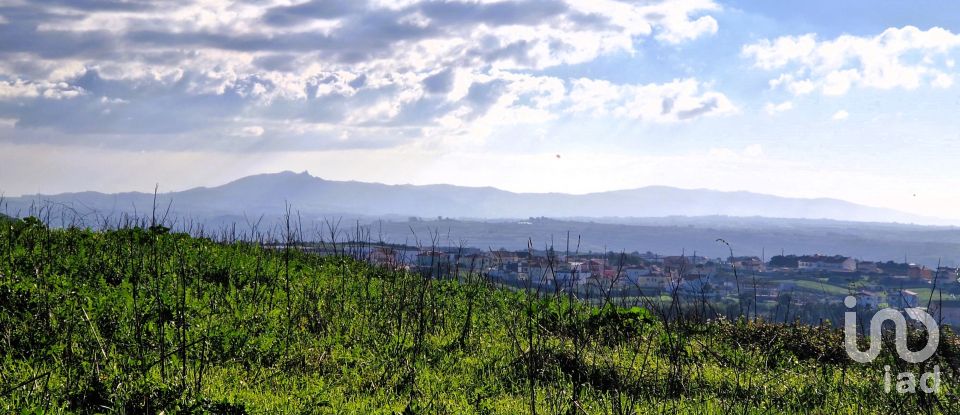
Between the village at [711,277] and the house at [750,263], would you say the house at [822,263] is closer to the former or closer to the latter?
the village at [711,277]

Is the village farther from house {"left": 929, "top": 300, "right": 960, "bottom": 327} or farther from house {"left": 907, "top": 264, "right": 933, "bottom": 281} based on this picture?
house {"left": 907, "top": 264, "right": 933, "bottom": 281}

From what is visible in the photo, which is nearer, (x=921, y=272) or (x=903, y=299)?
(x=903, y=299)

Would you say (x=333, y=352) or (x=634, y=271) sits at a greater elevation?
(x=333, y=352)

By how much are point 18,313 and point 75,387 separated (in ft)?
8.18

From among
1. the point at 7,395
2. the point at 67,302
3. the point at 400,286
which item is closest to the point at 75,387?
the point at 7,395

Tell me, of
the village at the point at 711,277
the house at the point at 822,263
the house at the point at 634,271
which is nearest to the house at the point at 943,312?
the village at the point at 711,277

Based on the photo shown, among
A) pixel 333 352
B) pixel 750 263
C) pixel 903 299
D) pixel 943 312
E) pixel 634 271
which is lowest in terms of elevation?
pixel 943 312

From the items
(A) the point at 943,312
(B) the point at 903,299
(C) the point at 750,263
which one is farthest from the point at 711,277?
(B) the point at 903,299

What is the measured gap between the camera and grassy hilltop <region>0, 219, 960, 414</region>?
6.51 meters

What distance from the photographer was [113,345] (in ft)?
23.9

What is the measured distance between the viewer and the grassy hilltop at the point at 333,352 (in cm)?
651

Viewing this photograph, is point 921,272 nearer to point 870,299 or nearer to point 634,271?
point 634,271

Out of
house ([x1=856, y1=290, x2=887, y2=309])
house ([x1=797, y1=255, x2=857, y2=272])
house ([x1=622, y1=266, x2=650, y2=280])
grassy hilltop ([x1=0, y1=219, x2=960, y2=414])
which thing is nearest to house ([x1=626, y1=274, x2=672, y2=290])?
house ([x1=622, y1=266, x2=650, y2=280])

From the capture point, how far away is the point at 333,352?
28.1 ft
